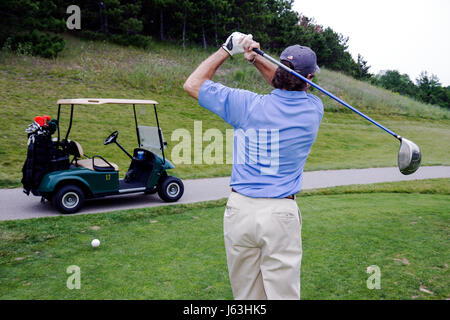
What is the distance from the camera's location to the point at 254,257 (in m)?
2.18

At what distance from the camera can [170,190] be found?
Answer: 7.44m

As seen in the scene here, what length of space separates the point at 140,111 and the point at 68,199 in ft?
19.8

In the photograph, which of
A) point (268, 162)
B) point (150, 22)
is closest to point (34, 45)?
point (150, 22)

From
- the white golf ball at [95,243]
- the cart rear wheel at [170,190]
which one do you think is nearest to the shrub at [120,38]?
the cart rear wheel at [170,190]

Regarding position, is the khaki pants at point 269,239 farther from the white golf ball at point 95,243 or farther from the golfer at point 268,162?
the white golf ball at point 95,243

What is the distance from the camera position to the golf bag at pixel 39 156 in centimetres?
630

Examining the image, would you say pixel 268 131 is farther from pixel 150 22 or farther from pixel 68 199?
pixel 150 22

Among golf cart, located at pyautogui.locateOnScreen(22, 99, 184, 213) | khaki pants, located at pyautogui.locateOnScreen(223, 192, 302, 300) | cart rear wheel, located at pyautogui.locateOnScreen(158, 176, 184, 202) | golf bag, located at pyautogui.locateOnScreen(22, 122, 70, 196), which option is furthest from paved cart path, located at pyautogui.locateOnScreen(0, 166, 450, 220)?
khaki pants, located at pyautogui.locateOnScreen(223, 192, 302, 300)

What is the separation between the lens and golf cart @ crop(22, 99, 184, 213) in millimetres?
6387

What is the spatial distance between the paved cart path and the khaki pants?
4.98 meters

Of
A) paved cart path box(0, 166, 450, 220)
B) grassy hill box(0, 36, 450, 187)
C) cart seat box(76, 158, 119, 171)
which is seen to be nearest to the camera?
paved cart path box(0, 166, 450, 220)

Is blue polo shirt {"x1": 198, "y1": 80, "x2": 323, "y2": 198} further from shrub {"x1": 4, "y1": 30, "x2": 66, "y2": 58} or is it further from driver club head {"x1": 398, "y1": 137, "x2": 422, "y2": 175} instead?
shrub {"x1": 4, "y1": 30, "x2": 66, "y2": 58}

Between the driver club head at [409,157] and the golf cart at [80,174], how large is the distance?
5.01m

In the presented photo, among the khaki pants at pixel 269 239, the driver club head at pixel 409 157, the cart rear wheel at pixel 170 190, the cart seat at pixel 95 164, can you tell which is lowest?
the cart rear wheel at pixel 170 190
